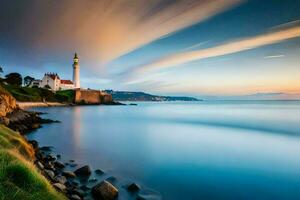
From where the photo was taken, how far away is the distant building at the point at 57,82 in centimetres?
11788

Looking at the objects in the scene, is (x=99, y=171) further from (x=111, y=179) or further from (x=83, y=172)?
(x=111, y=179)

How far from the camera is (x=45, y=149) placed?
20.7 meters

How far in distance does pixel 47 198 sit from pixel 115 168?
9807mm

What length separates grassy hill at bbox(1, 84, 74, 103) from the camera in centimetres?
8110

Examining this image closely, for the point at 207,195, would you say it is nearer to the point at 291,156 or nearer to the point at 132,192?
the point at 132,192

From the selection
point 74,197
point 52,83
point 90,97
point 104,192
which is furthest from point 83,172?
point 90,97

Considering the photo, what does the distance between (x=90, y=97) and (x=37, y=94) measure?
121ft

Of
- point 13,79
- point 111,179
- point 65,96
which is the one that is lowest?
point 111,179

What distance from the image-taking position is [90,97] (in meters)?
130

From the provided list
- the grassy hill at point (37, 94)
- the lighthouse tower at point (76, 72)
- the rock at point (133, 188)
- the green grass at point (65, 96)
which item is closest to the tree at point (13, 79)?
the grassy hill at point (37, 94)

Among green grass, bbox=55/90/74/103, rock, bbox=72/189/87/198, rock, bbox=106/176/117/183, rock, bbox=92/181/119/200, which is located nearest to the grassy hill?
green grass, bbox=55/90/74/103

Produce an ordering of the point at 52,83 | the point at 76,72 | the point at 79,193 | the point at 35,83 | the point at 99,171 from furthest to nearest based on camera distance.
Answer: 1. the point at 76,72
2. the point at 35,83
3. the point at 52,83
4. the point at 99,171
5. the point at 79,193

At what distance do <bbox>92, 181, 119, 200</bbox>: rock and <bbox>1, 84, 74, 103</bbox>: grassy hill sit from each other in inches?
2809

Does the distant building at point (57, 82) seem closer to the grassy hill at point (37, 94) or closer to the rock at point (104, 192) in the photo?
the grassy hill at point (37, 94)
